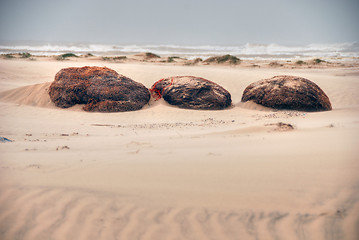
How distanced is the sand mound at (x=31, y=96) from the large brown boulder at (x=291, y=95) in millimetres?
6139

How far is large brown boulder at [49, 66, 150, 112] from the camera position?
341 inches

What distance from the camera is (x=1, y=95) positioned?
10.0 m

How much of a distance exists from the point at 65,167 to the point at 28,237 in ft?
4.05

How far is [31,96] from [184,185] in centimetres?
810

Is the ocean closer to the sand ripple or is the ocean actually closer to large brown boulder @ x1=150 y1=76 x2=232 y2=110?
large brown boulder @ x1=150 y1=76 x2=232 y2=110

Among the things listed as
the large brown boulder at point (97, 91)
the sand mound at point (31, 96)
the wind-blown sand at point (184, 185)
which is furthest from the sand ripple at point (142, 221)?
the sand mound at point (31, 96)

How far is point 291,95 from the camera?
8688 mm

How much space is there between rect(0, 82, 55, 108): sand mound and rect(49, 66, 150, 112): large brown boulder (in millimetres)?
281

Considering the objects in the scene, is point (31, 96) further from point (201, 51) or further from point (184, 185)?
point (201, 51)

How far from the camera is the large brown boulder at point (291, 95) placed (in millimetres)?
8602

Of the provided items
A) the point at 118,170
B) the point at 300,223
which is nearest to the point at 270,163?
the point at 300,223

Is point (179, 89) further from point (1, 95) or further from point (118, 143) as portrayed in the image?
point (1, 95)

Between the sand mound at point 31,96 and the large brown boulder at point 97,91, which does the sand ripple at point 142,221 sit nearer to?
the large brown boulder at point 97,91

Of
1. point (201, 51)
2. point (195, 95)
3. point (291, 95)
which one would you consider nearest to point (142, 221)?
point (195, 95)
